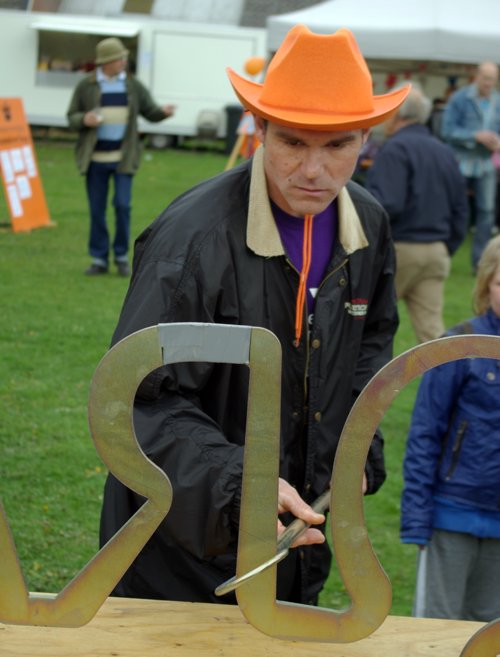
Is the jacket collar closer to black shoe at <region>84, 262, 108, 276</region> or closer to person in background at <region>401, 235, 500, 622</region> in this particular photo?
person in background at <region>401, 235, 500, 622</region>

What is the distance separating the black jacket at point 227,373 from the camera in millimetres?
2348

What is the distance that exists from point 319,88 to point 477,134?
10.4 m

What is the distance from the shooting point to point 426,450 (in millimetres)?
3453

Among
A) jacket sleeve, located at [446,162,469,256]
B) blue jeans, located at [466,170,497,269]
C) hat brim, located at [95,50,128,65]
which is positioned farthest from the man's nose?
blue jeans, located at [466,170,497,269]

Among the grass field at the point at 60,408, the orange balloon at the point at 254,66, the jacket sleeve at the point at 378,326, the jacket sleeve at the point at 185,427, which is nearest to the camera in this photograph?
the jacket sleeve at the point at 185,427

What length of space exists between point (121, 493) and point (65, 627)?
574 millimetres

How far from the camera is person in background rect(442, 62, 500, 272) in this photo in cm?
1248

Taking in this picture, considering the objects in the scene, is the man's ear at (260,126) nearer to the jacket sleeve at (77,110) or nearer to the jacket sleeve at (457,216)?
the jacket sleeve at (457,216)

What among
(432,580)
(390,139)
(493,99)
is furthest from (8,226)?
(432,580)

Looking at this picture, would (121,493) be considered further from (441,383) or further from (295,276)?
(441,383)

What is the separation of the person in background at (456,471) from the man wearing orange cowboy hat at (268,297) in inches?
24.8

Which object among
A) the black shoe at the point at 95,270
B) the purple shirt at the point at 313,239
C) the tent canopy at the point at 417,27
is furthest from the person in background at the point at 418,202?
the tent canopy at the point at 417,27

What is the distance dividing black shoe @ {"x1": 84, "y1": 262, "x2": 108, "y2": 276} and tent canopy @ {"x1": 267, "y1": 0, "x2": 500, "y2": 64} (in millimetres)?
4845

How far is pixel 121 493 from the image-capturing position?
8.48 ft
